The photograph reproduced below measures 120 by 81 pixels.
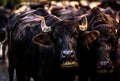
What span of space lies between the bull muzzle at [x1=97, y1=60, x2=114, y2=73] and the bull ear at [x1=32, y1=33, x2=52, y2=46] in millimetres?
1184

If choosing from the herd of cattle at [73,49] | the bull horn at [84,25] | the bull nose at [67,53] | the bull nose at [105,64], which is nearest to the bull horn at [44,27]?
the herd of cattle at [73,49]

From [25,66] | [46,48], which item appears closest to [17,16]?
[25,66]

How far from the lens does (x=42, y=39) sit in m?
11.3

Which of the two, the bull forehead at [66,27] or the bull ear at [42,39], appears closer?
the bull forehead at [66,27]

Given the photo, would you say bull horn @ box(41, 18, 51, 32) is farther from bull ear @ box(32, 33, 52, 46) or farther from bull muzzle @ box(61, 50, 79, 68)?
bull muzzle @ box(61, 50, 79, 68)

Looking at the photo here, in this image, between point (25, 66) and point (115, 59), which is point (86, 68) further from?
point (25, 66)

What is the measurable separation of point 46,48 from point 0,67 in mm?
7319

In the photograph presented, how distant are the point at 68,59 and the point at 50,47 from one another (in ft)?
3.53

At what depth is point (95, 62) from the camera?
38.1 ft

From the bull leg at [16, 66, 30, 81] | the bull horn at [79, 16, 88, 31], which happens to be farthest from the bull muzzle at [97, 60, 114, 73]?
the bull leg at [16, 66, 30, 81]

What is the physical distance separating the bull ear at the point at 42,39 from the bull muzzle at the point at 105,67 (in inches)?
46.6

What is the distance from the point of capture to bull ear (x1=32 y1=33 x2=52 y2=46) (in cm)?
1126

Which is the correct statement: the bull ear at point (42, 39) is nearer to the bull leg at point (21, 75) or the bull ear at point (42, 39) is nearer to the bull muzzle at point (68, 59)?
the bull muzzle at point (68, 59)

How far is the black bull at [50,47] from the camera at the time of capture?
10805mm
